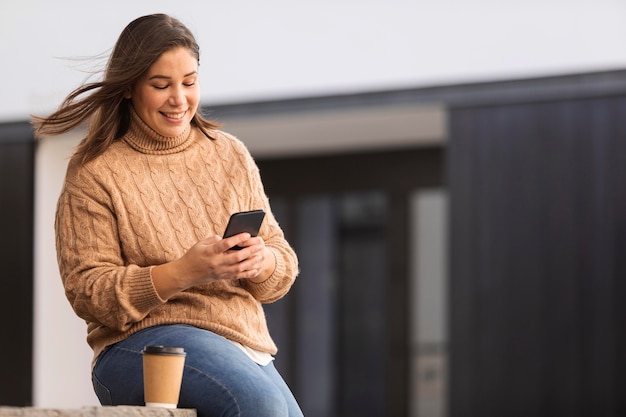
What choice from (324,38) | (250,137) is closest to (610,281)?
(324,38)

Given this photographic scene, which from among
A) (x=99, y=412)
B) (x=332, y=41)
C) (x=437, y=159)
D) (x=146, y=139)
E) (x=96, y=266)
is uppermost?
(x=332, y=41)

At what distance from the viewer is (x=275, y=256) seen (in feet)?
6.14

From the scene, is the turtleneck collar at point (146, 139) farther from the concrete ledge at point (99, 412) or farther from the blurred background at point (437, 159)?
the blurred background at point (437, 159)

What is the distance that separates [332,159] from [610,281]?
2.90 metres

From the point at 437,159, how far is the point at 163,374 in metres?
6.19

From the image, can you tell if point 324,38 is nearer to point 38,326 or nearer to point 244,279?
point 38,326

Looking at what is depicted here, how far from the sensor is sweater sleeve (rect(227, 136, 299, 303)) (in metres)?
1.88

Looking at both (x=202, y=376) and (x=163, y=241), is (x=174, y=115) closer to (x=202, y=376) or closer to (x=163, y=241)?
(x=163, y=241)

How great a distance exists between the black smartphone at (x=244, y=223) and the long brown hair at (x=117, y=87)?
312 mm

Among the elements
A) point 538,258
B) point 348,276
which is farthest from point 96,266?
point 348,276

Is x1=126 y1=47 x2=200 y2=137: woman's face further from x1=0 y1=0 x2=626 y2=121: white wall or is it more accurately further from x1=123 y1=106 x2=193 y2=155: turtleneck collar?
x1=0 y1=0 x2=626 y2=121: white wall

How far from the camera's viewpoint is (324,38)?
626 centimetres

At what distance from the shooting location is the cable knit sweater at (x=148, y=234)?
5.75 feet

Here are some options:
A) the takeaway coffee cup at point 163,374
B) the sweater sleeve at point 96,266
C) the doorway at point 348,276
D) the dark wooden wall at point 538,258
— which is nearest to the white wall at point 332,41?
the dark wooden wall at point 538,258
